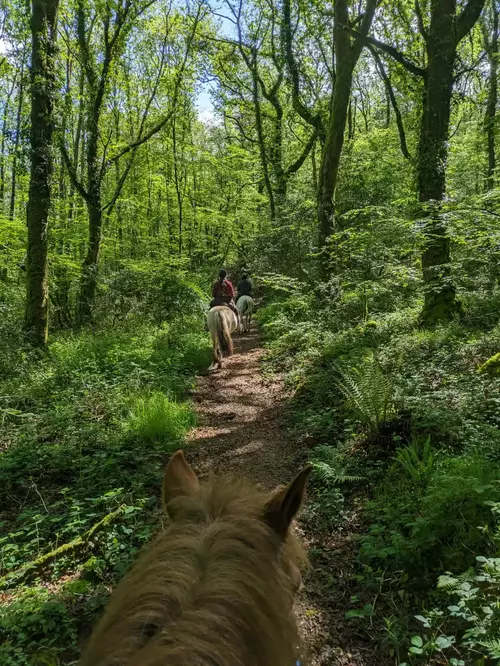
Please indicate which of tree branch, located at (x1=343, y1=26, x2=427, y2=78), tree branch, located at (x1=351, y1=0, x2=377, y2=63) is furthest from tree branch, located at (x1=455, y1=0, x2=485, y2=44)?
tree branch, located at (x1=351, y1=0, x2=377, y2=63)

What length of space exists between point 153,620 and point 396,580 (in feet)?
8.86

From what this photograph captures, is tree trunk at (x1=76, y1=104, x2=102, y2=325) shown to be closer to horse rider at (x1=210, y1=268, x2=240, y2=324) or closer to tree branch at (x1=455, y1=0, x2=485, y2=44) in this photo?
horse rider at (x1=210, y1=268, x2=240, y2=324)

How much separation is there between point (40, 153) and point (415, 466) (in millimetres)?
8864

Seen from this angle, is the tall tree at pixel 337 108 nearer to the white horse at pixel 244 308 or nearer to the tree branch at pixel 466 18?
the tree branch at pixel 466 18

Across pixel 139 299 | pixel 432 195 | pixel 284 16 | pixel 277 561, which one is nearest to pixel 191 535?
pixel 277 561

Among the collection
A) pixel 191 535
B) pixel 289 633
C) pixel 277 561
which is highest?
pixel 191 535

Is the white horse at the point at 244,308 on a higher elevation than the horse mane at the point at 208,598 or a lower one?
higher

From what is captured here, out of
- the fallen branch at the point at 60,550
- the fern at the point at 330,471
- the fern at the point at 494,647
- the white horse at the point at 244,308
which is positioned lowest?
the fallen branch at the point at 60,550

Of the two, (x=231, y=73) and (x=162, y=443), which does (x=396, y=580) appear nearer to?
(x=162, y=443)

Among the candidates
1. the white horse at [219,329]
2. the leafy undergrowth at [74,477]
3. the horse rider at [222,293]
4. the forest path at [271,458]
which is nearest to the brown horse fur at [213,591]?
the forest path at [271,458]

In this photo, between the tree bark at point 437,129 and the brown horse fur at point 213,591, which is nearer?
the brown horse fur at point 213,591

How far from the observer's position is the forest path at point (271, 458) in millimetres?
2820

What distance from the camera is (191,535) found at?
48.3 inches

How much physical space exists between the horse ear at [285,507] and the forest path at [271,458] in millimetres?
456
